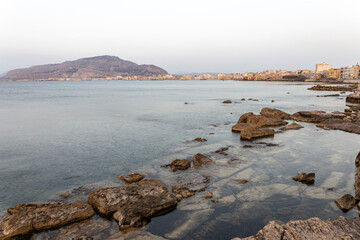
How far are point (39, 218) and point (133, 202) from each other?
2823mm

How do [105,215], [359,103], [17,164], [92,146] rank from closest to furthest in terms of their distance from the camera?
[105,215] → [17,164] → [92,146] → [359,103]

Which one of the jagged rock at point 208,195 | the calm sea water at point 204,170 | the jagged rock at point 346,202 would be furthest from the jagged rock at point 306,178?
the jagged rock at point 208,195

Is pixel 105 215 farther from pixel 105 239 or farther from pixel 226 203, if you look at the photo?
pixel 226 203

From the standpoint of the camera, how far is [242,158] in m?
13.3

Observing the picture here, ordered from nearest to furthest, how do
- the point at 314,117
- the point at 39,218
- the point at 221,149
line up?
the point at 39,218 < the point at 221,149 < the point at 314,117

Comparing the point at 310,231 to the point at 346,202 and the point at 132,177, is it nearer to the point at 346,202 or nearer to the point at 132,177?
the point at 346,202

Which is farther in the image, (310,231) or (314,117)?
(314,117)

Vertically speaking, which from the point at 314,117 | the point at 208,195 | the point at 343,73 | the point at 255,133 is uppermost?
the point at 343,73

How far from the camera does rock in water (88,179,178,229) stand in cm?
752

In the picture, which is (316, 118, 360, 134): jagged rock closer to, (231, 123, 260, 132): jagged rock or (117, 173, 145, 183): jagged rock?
(231, 123, 260, 132): jagged rock

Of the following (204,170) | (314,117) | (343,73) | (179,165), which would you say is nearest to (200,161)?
(204,170)

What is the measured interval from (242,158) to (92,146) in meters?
9.90

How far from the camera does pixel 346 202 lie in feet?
27.1

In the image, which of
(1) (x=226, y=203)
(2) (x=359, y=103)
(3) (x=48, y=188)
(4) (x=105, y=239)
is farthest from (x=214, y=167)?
(2) (x=359, y=103)
